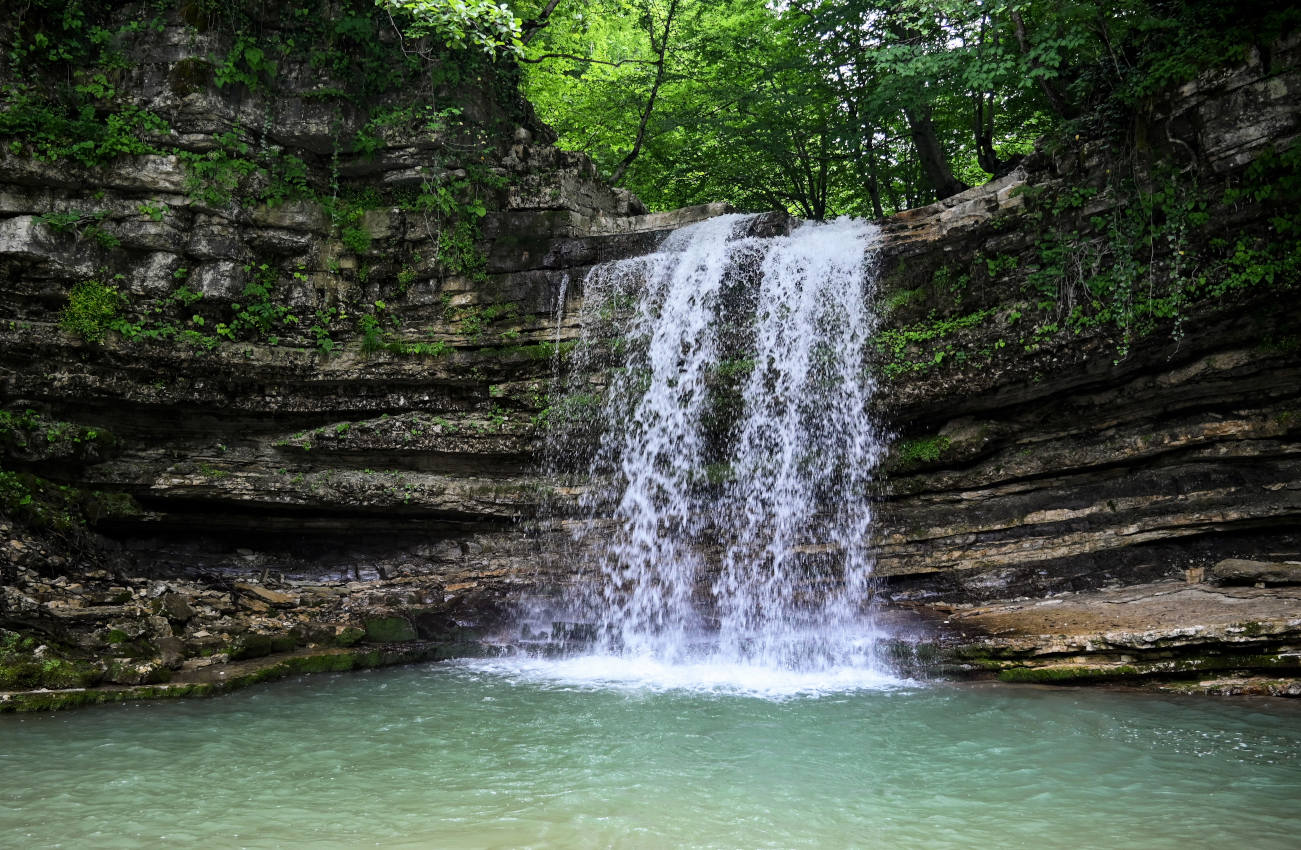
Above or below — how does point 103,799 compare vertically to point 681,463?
→ below

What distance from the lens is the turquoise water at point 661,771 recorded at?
13.4 feet

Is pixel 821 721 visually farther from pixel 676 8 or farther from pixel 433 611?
pixel 676 8

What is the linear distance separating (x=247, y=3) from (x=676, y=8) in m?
8.55

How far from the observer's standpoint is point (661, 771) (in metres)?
5.22

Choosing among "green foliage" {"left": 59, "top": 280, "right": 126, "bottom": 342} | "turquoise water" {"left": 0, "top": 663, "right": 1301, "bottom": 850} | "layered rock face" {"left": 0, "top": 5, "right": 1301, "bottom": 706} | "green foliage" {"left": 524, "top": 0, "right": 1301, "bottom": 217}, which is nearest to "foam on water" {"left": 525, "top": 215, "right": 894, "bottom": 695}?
"layered rock face" {"left": 0, "top": 5, "right": 1301, "bottom": 706}

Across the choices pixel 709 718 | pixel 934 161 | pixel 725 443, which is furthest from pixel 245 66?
pixel 709 718

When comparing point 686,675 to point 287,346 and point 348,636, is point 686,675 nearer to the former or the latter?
point 348,636

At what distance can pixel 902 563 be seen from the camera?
32.6 feet

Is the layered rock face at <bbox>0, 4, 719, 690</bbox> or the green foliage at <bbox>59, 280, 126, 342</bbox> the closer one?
the layered rock face at <bbox>0, 4, 719, 690</bbox>

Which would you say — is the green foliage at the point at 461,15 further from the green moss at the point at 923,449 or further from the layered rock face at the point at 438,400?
the green moss at the point at 923,449

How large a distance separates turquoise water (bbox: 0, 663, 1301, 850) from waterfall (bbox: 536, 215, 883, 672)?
2744 millimetres

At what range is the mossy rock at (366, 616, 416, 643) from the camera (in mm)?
9914

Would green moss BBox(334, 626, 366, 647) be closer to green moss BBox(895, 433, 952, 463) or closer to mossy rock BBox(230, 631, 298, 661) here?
mossy rock BBox(230, 631, 298, 661)

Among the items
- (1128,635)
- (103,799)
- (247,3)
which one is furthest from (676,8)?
(103,799)
